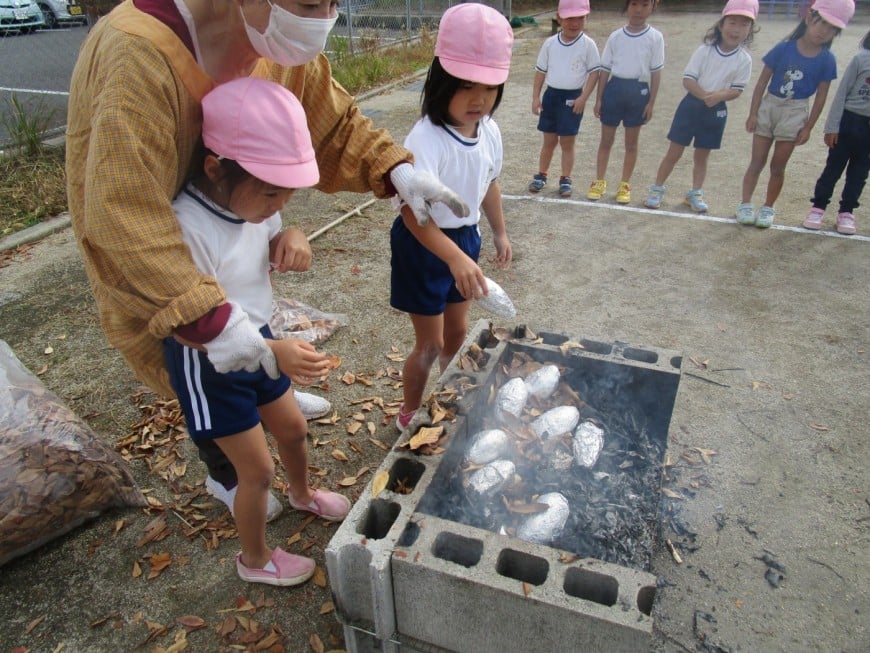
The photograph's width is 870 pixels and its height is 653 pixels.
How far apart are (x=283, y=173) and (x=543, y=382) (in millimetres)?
1414

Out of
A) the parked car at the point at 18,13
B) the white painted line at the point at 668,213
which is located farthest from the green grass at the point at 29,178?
the parked car at the point at 18,13

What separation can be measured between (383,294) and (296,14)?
2965mm

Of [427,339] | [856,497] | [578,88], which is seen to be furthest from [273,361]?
[578,88]

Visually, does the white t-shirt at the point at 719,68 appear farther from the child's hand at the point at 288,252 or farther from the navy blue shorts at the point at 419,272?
the child's hand at the point at 288,252

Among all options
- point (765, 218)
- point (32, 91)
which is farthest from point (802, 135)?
point (32, 91)

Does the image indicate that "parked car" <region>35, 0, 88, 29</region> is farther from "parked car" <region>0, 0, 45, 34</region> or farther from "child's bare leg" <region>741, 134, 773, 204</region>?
"child's bare leg" <region>741, 134, 773, 204</region>

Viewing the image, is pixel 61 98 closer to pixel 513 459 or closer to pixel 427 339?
pixel 427 339

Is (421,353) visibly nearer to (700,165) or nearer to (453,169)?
(453,169)

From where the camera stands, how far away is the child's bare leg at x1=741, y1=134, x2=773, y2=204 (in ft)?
17.1

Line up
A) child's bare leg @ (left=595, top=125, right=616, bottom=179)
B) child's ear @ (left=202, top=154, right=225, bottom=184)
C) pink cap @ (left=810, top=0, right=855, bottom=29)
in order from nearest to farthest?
1. child's ear @ (left=202, top=154, right=225, bottom=184)
2. pink cap @ (left=810, top=0, right=855, bottom=29)
3. child's bare leg @ (left=595, top=125, right=616, bottom=179)

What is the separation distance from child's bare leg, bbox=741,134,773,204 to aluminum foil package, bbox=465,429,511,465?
4.24m

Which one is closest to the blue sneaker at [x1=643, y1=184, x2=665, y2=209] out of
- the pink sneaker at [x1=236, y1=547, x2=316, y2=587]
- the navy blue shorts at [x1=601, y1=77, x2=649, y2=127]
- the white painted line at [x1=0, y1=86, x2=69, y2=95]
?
the navy blue shorts at [x1=601, y1=77, x2=649, y2=127]

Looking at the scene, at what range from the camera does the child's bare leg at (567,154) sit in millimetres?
5934

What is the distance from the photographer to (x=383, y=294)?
439 centimetres
